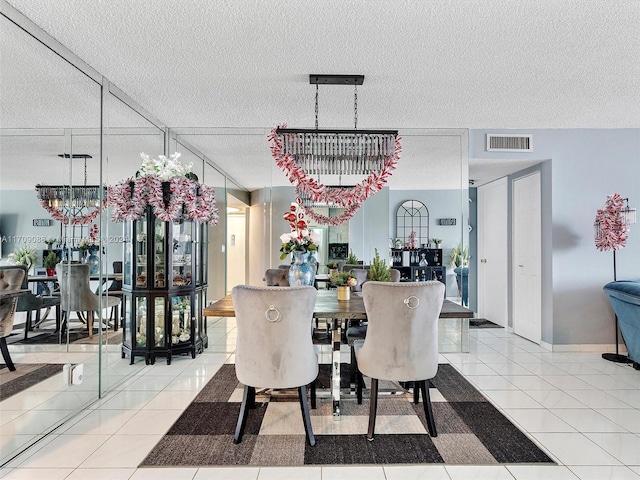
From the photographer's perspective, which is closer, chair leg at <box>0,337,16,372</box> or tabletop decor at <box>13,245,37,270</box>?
chair leg at <box>0,337,16,372</box>

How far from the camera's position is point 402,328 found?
242cm

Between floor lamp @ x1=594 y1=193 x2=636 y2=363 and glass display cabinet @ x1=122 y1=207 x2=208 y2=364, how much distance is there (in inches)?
182

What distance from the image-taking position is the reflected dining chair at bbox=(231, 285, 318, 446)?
7.49 feet

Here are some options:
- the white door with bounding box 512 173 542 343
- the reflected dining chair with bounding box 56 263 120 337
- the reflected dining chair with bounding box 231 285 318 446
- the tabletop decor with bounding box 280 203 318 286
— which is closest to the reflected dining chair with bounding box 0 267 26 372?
the reflected dining chair with bounding box 56 263 120 337

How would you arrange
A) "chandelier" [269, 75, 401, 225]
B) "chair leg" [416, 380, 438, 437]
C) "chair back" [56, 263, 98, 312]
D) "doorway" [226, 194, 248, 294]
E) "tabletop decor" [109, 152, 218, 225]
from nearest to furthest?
"chair leg" [416, 380, 438, 437] → "chair back" [56, 263, 98, 312] → "chandelier" [269, 75, 401, 225] → "tabletop decor" [109, 152, 218, 225] → "doorway" [226, 194, 248, 294]

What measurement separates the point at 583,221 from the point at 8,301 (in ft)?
18.2

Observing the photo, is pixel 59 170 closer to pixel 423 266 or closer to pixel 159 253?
pixel 159 253

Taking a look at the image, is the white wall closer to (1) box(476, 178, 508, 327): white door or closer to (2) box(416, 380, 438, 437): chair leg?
(1) box(476, 178, 508, 327): white door

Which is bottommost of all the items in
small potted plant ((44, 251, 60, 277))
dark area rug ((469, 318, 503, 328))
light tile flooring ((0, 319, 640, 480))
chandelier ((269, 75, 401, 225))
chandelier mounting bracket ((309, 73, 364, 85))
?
light tile flooring ((0, 319, 640, 480))

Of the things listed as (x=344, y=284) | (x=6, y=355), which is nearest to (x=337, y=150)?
(x=344, y=284)

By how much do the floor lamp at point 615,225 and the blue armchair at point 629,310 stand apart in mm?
180

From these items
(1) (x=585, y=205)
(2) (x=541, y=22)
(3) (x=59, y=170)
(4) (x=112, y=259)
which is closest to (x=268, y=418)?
(4) (x=112, y=259)

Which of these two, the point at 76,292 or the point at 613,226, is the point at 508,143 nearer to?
the point at 613,226

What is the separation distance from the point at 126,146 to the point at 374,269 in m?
3.08
